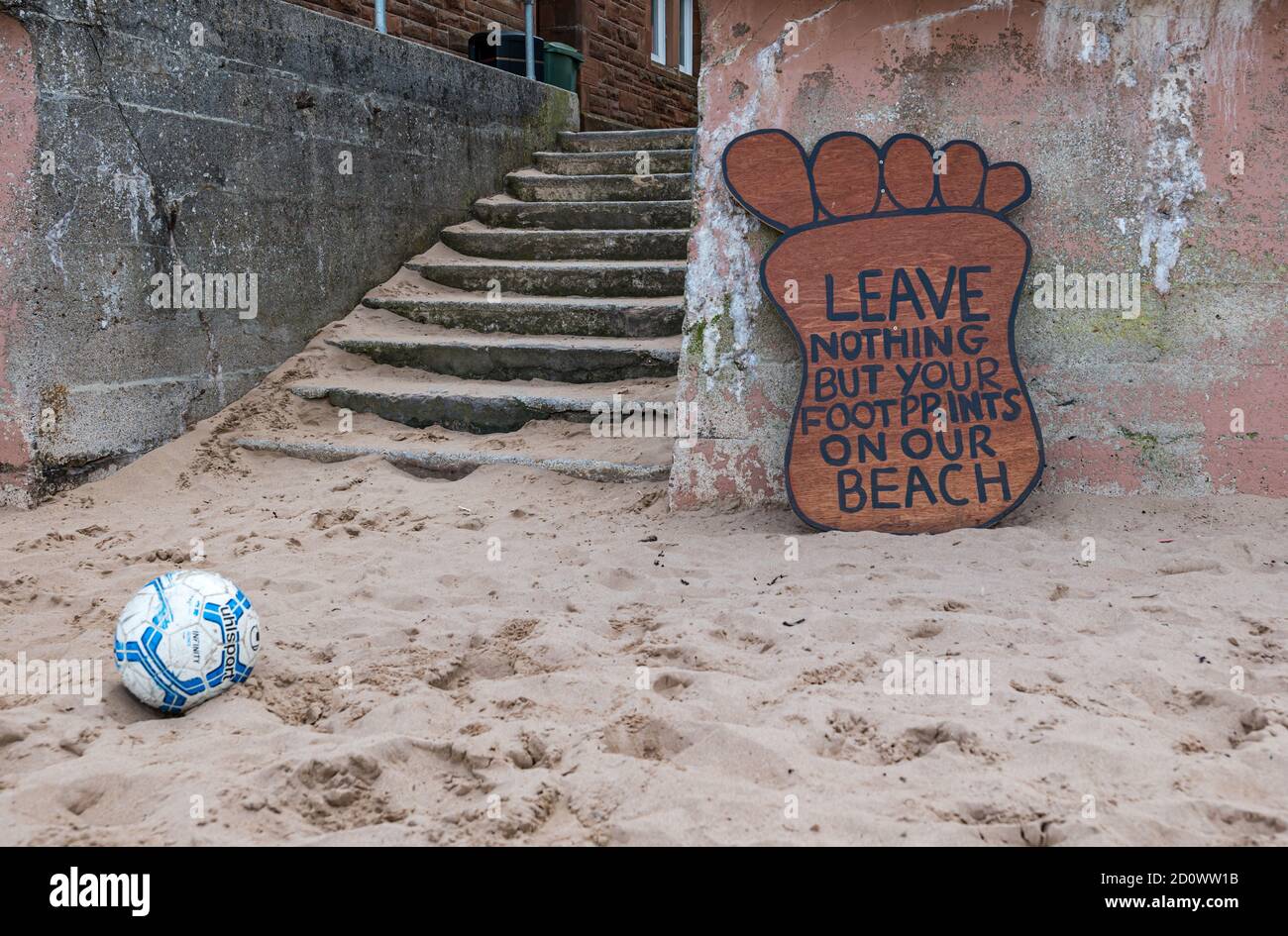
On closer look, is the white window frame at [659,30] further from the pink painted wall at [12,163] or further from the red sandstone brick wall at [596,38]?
the pink painted wall at [12,163]

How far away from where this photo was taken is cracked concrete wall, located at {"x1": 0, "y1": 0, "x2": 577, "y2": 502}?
178 inches

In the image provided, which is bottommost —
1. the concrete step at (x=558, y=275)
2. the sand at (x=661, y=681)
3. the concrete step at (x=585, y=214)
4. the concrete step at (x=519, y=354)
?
the sand at (x=661, y=681)

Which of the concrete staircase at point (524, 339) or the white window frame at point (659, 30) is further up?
the white window frame at point (659, 30)

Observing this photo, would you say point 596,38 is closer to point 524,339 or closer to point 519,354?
point 524,339

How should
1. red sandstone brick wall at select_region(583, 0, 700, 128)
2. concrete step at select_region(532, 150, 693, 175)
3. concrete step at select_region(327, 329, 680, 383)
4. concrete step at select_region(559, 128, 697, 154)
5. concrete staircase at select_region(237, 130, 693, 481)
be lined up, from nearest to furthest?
concrete staircase at select_region(237, 130, 693, 481) → concrete step at select_region(327, 329, 680, 383) → concrete step at select_region(532, 150, 693, 175) → concrete step at select_region(559, 128, 697, 154) → red sandstone brick wall at select_region(583, 0, 700, 128)

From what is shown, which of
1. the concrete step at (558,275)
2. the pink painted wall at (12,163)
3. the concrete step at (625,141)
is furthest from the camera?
the concrete step at (625,141)

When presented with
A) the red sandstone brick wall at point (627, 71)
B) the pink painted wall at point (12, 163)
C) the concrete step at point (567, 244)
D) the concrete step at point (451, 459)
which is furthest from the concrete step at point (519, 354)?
the red sandstone brick wall at point (627, 71)

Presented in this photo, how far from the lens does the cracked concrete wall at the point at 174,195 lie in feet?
14.9

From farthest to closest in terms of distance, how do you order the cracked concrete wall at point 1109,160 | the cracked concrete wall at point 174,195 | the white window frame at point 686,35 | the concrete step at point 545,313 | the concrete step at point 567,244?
the white window frame at point 686,35
the concrete step at point 567,244
the concrete step at point 545,313
the cracked concrete wall at point 174,195
the cracked concrete wall at point 1109,160

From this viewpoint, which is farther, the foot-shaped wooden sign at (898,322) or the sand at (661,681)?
the foot-shaped wooden sign at (898,322)

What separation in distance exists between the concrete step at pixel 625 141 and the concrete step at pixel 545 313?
6.46 feet

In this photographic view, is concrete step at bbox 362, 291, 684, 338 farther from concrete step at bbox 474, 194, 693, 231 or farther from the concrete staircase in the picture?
concrete step at bbox 474, 194, 693, 231

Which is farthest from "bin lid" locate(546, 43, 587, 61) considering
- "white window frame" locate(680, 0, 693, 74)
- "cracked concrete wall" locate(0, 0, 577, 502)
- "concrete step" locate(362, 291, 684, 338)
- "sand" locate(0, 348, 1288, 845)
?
"sand" locate(0, 348, 1288, 845)

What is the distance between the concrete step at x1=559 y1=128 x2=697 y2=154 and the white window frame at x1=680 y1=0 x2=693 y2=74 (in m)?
5.75
